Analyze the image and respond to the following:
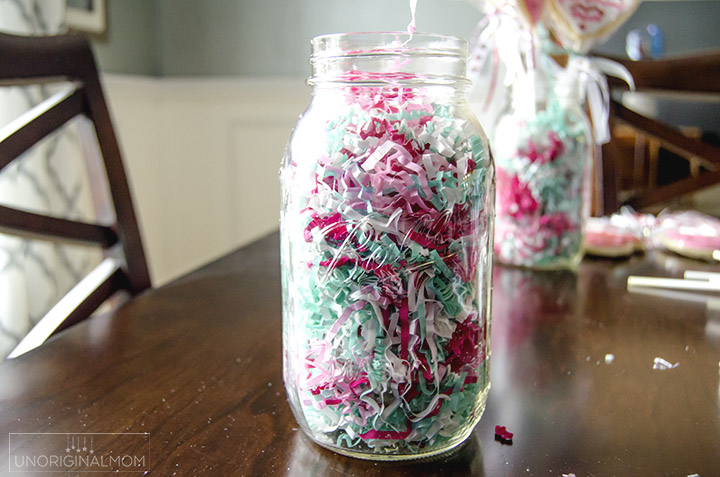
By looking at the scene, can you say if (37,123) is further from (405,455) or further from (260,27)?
(260,27)

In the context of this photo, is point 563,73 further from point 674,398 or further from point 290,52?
point 290,52

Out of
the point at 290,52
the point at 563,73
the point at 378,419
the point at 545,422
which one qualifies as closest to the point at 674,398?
the point at 545,422

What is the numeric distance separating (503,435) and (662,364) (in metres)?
0.21

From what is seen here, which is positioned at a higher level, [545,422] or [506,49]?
[506,49]

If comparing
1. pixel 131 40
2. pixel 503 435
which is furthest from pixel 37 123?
pixel 131 40

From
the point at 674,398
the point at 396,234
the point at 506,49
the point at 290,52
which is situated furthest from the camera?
the point at 290,52

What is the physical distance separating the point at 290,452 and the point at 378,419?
0.20 ft

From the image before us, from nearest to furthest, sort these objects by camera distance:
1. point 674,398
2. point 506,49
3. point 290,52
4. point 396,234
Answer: point 396,234 → point 674,398 → point 506,49 → point 290,52

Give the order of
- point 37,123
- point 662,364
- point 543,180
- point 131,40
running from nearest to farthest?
point 662,364, point 37,123, point 543,180, point 131,40

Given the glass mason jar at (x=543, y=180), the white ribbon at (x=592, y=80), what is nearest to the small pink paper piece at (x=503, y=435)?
the glass mason jar at (x=543, y=180)

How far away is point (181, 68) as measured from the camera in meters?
2.52

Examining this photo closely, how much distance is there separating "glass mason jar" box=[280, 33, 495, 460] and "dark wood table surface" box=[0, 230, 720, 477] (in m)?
0.03

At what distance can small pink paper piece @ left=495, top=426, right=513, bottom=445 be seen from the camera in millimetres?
400

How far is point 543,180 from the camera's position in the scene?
832 millimetres
